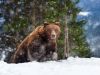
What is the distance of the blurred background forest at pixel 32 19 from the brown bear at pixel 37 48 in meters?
21.7

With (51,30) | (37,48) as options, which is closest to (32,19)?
(51,30)

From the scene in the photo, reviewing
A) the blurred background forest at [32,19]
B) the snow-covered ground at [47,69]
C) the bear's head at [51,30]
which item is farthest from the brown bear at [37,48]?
the blurred background forest at [32,19]

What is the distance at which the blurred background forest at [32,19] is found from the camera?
100 feet

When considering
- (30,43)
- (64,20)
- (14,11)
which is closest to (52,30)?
(30,43)

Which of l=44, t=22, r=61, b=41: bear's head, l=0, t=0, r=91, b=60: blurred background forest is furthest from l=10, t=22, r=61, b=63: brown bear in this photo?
l=0, t=0, r=91, b=60: blurred background forest

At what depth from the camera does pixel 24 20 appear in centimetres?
3080

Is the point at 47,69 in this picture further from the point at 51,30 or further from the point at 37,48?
the point at 51,30

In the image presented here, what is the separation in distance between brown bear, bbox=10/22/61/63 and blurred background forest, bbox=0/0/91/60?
2174cm

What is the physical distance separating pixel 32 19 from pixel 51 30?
966 inches

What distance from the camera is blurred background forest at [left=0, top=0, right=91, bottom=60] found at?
3058cm

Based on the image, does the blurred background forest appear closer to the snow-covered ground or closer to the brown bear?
the brown bear

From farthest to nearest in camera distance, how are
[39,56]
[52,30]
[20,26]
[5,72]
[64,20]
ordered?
→ [64,20] < [20,26] < [52,30] < [39,56] < [5,72]

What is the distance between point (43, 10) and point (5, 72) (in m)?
29.7

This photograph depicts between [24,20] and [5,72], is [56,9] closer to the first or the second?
[24,20]
